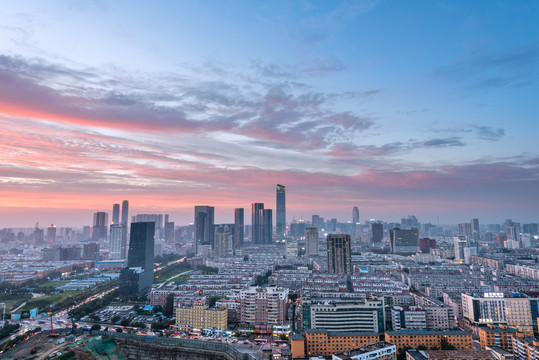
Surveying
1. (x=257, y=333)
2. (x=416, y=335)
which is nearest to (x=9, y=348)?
(x=257, y=333)

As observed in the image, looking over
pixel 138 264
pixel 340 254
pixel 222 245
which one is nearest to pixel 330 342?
pixel 340 254

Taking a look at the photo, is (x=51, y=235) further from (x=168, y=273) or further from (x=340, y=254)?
(x=340, y=254)

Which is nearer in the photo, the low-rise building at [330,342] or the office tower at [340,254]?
the low-rise building at [330,342]

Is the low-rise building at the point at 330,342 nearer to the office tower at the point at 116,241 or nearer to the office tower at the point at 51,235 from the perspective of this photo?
the office tower at the point at 116,241

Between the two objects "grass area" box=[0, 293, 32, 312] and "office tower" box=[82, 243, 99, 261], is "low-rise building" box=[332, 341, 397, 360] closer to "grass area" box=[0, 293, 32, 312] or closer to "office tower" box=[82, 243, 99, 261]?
"grass area" box=[0, 293, 32, 312]

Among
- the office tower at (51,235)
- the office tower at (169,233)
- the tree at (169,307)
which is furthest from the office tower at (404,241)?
the office tower at (51,235)

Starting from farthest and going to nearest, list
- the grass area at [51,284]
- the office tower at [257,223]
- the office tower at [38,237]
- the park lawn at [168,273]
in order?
1. the office tower at [38,237]
2. the office tower at [257,223]
3. the park lawn at [168,273]
4. the grass area at [51,284]

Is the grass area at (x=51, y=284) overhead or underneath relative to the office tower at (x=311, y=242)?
underneath

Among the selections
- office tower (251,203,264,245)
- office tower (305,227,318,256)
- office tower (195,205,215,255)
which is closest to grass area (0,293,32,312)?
office tower (305,227,318,256)
